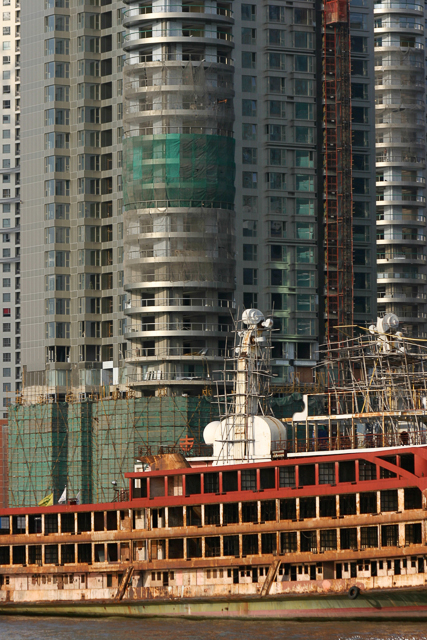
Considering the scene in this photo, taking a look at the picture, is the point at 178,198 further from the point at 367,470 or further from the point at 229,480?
the point at 367,470

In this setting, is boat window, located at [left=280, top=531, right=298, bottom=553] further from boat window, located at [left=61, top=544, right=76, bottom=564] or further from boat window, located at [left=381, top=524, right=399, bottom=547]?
boat window, located at [left=61, top=544, right=76, bottom=564]

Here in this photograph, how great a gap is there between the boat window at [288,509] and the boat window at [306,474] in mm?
1038

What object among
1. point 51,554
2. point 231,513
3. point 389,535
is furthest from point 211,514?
point 51,554

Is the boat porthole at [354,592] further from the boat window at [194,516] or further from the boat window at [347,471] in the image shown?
the boat window at [194,516]

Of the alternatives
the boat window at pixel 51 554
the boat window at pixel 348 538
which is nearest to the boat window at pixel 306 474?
the boat window at pixel 348 538

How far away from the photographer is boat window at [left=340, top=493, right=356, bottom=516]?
70.1m

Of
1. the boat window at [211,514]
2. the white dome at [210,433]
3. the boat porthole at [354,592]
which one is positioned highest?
the white dome at [210,433]

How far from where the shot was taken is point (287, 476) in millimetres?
72875

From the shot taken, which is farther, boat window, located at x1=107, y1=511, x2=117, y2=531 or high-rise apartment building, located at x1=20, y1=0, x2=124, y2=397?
high-rise apartment building, located at x1=20, y1=0, x2=124, y2=397

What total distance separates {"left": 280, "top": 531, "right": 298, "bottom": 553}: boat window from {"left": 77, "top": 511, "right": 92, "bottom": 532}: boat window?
42.6ft

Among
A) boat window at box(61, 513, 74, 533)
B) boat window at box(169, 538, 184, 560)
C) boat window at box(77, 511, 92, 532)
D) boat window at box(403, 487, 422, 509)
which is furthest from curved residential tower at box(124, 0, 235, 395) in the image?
boat window at box(403, 487, 422, 509)

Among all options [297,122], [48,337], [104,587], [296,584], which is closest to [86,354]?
[48,337]

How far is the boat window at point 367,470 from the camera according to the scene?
2790 inches

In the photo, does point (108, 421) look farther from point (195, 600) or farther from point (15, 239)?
point (15, 239)
